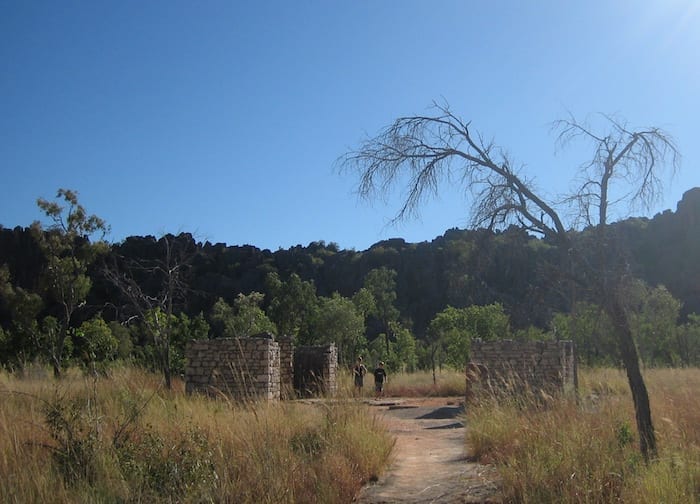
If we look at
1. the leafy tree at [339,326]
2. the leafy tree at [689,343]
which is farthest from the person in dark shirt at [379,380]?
the leafy tree at [689,343]

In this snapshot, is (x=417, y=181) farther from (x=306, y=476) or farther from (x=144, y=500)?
(x=144, y=500)

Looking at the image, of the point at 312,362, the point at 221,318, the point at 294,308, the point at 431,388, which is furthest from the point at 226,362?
the point at 294,308


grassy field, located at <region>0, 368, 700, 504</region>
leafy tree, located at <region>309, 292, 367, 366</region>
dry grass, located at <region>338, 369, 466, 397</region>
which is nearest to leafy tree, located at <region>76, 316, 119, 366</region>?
grassy field, located at <region>0, 368, 700, 504</region>

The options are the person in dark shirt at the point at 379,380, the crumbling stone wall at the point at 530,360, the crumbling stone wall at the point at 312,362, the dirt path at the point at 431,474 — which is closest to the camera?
the dirt path at the point at 431,474

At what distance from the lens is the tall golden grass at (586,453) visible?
5531 millimetres

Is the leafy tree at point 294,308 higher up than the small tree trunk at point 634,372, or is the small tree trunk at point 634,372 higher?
the leafy tree at point 294,308

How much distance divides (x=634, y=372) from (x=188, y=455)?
438 centimetres

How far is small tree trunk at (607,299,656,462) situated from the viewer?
659 centimetres

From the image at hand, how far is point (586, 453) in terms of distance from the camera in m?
6.26

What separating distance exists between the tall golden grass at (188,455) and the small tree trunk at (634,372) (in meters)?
2.93

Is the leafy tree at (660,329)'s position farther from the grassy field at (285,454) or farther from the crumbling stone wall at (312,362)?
the grassy field at (285,454)

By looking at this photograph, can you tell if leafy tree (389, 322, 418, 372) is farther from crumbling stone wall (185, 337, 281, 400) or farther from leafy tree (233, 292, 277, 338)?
crumbling stone wall (185, 337, 281, 400)

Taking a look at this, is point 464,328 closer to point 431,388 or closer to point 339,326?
point 339,326

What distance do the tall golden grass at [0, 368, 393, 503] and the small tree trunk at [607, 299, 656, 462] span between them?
115 inches
